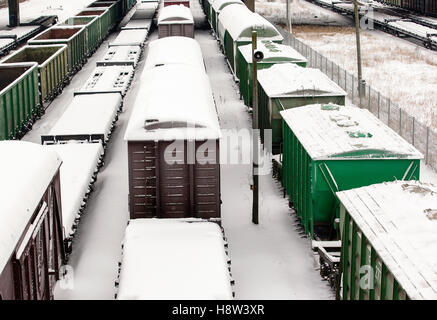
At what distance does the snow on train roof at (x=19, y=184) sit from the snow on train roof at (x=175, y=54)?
11.3 metres

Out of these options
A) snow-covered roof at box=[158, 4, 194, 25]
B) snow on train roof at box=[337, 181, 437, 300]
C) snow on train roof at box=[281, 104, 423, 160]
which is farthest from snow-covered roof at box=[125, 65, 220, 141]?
snow-covered roof at box=[158, 4, 194, 25]

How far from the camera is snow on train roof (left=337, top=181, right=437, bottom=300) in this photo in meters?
8.38

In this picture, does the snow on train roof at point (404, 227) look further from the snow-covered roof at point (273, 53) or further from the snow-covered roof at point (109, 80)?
the snow-covered roof at point (109, 80)

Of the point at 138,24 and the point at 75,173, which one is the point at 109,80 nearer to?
the point at 75,173

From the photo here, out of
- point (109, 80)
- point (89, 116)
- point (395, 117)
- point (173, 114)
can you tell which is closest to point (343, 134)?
point (173, 114)

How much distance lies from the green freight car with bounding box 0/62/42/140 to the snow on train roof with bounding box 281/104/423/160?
409 inches

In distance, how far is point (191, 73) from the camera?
20.0 meters

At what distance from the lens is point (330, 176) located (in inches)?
547

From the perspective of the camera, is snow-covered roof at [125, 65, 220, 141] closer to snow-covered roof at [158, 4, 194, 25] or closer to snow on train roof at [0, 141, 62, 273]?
snow on train roof at [0, 141, 62, 273]

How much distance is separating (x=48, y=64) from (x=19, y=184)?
20143 mm

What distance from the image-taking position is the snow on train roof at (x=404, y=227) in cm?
838

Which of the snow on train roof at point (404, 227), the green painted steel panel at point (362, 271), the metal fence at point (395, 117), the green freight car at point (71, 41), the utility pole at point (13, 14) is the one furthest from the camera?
the utility pole at point (13, 14)

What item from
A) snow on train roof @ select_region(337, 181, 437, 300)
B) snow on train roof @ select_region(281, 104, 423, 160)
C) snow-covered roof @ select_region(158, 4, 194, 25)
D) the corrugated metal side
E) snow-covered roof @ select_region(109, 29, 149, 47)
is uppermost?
snow-covered roof @ select_region(158, 4, 194, 25)

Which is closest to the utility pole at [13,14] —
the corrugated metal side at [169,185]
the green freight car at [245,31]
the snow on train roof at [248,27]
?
the snow on train roof at [248,27]
